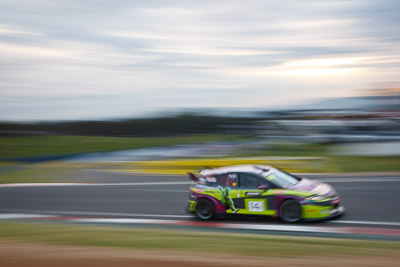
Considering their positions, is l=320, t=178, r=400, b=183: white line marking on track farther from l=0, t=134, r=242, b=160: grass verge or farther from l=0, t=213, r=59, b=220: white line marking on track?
l=0, t=134, r=242, b=160: grass verge

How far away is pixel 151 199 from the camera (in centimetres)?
1302

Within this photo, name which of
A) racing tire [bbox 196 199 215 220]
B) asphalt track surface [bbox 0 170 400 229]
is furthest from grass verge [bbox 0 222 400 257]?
asphalt track surface [bbox 0 170 400 229]

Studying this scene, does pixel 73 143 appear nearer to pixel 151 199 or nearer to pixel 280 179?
pixel 151 199

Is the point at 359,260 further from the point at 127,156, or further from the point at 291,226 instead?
the point at 127,156

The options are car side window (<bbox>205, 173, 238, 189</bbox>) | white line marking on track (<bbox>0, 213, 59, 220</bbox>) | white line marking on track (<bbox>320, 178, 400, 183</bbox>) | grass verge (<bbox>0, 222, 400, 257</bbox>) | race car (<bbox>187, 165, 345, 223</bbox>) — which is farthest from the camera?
white line marking on track (<bbox>320, 178, 400, 183</bbox>)

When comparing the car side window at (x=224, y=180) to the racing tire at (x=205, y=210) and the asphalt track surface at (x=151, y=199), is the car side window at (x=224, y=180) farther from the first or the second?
the asphalt track surface at (x=151, y=199)

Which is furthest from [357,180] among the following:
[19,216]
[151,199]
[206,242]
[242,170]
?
[19,216]

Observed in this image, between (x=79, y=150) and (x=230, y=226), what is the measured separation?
33.2 metres

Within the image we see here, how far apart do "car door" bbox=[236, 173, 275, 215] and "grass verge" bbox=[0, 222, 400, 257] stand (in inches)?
72.0

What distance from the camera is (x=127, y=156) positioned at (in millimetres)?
25969

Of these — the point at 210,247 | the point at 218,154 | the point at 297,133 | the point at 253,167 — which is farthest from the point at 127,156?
the point at 210,247

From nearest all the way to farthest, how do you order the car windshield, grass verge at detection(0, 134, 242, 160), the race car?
the race car
the car windshield
grass verge at detection(0, 134, 242, 160)

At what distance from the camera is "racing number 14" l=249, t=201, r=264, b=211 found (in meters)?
9.33

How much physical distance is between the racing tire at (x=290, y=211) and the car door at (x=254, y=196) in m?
0.21
